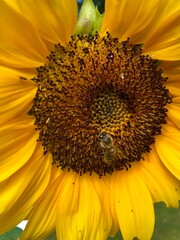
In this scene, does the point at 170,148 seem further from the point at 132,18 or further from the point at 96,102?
the point at 132,18

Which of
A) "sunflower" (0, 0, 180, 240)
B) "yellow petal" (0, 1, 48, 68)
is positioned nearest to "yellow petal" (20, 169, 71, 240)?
"sunflower" (0, 0, 180, 240)

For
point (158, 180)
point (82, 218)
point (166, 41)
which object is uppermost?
point (166, 41)

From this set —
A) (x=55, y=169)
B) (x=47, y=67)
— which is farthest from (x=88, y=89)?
(x=55, y=169)

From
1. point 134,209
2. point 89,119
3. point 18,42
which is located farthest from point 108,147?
point 18,42

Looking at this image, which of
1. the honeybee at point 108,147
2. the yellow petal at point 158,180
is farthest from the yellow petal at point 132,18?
the yellow petal at point 158,180

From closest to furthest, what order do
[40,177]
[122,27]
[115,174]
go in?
[122,27], [40,177], [115,174]

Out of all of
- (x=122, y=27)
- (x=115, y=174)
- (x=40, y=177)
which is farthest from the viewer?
(x=115, y=174)

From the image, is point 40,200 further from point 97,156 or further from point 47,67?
point 47,67
